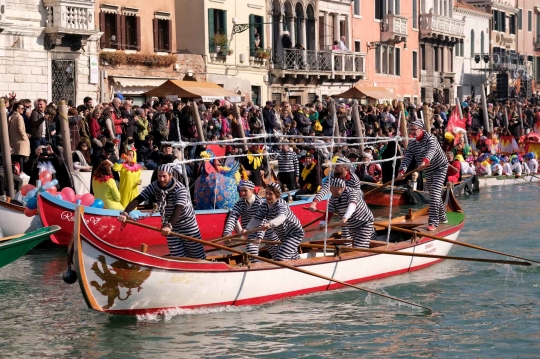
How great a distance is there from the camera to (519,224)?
81.0ft

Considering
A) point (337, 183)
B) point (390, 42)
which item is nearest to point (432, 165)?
point (337, 183)

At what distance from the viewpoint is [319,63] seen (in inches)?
1794

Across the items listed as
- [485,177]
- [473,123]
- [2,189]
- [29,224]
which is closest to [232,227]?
[29,224]

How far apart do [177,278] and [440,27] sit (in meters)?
47.6

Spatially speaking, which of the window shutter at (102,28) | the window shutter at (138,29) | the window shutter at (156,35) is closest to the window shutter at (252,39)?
the window shutter at (156,35)

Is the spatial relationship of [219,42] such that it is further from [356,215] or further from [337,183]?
[337,183]

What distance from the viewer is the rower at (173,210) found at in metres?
14.4

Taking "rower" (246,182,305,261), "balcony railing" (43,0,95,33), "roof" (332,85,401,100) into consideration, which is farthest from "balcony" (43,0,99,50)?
"rower" (246,182,305,261)

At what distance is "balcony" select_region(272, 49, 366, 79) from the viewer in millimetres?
43250

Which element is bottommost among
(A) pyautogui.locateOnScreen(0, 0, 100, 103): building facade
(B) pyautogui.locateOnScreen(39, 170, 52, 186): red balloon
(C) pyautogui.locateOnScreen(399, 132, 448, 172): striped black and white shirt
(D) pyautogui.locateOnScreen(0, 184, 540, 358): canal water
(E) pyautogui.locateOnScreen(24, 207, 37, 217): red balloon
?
(D) pyautogui.locateOnScreen(0, 184, 540, 358): canal water

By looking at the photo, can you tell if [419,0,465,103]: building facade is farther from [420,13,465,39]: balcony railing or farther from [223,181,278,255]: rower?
[223,181,278,255]: rower

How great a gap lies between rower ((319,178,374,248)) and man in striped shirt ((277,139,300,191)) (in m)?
9.80

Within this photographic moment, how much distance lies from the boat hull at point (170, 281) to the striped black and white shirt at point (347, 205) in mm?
980

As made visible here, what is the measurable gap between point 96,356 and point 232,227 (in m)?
3.68
